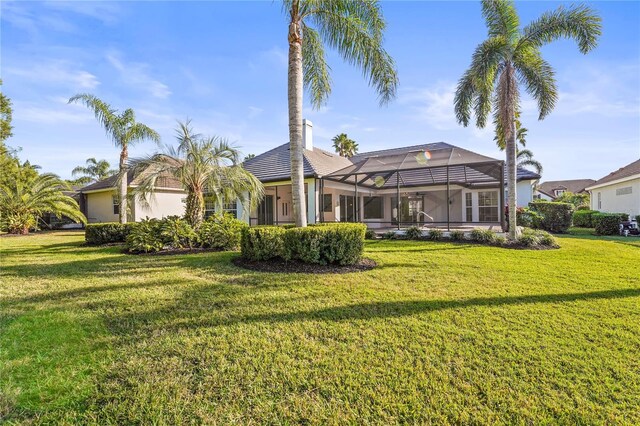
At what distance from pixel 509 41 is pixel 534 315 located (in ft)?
36.4

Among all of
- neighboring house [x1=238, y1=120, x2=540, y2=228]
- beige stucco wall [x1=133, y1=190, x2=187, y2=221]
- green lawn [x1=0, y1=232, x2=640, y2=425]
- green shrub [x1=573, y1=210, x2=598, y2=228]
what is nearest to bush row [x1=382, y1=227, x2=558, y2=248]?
neighboring house [x1=238, y1=120, x2=540, y2=228]

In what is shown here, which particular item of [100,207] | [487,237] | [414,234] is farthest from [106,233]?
[487,237]

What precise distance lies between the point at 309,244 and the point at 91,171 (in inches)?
1778

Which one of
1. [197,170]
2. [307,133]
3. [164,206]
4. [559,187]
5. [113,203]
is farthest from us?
[559,187]

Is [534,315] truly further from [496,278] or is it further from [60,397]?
[60,397]

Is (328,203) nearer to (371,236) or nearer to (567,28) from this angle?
(371,236)

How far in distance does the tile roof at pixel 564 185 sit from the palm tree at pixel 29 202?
6830 cm

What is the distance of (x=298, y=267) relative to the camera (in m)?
7.40

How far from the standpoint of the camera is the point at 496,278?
6.47m

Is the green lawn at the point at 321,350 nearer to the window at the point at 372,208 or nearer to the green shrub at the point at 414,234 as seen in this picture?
the green shrub at the point at 414,234

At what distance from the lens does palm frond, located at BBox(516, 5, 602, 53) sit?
10.1m

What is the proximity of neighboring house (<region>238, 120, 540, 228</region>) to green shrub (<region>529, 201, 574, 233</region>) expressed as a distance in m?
1.98

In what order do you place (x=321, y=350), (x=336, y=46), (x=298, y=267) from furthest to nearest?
(x=336, y=46), (x=298, y=267), (x=321, y=350)

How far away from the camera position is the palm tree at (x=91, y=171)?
39.0 metres
